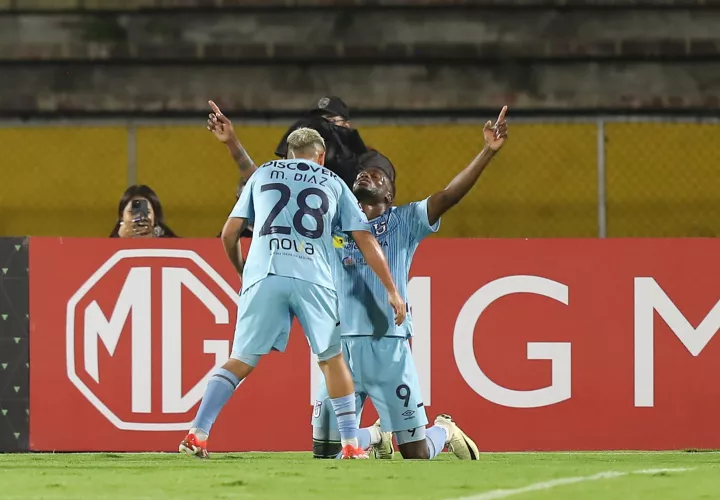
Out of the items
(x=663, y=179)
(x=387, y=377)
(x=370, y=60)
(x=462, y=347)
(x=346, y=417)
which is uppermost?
(x=370, y=60)

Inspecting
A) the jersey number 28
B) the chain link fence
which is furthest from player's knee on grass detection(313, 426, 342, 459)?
the chain link fence

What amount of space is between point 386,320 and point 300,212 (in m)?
0.86

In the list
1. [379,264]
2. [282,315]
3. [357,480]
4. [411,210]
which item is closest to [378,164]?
[411,210]

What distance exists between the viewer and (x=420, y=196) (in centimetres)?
1288

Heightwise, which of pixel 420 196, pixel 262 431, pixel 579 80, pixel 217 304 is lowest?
pixel 262 431

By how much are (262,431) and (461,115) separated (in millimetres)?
5121

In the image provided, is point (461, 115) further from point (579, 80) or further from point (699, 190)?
point (699, 190)

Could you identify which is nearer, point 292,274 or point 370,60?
point 292,274

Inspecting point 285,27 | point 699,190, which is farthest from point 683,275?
point 285,27

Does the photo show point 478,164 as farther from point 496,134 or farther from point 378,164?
point 378,164

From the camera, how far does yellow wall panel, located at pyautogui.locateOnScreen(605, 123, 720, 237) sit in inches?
501

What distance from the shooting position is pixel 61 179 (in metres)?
13.2

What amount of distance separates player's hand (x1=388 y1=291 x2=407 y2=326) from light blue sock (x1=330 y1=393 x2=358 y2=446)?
1.53 feet

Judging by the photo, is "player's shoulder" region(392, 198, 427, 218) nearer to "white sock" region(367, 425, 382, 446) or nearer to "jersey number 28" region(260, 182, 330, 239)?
"jersey number 28" region(260, 182, 330, 239)
